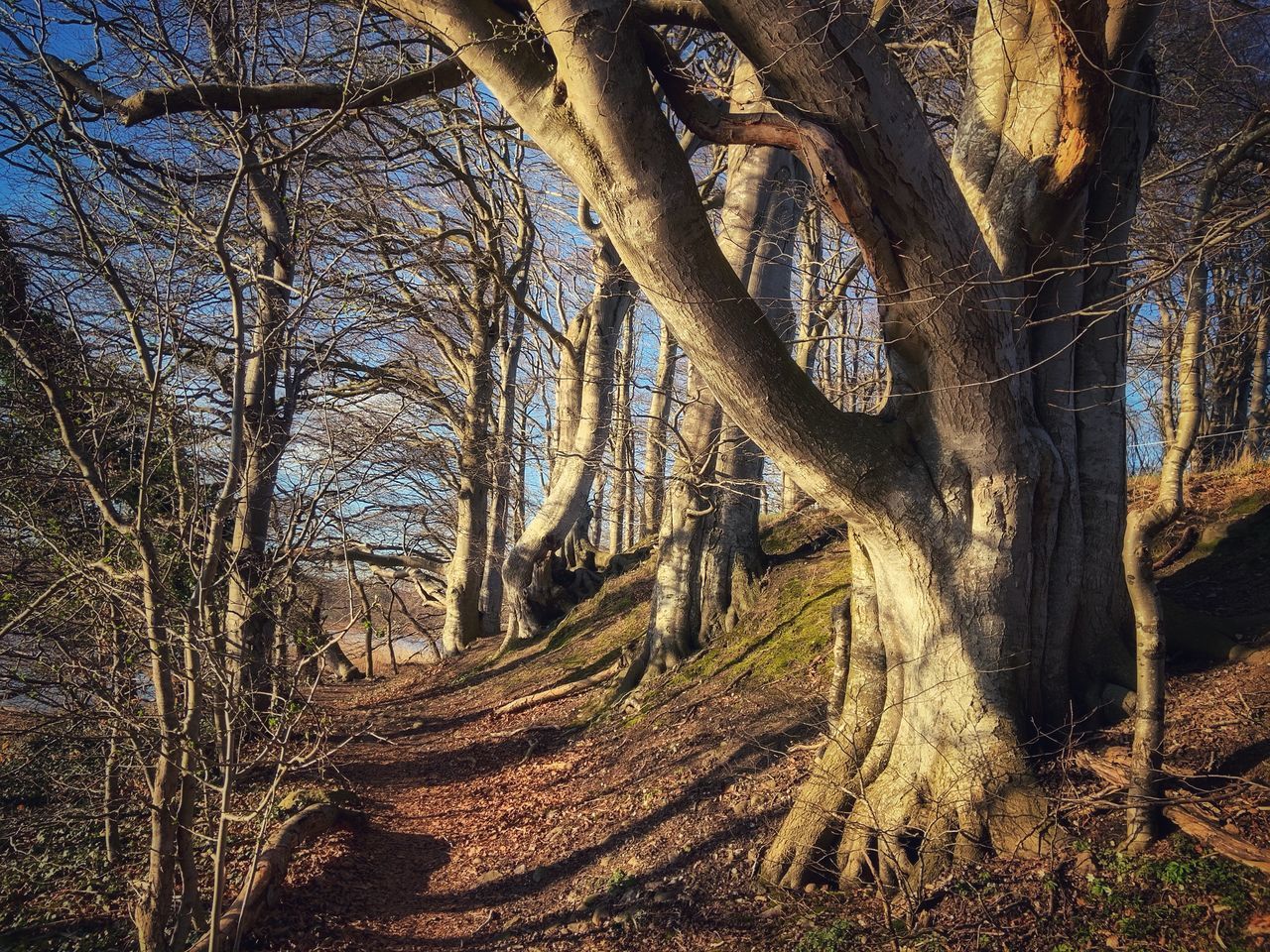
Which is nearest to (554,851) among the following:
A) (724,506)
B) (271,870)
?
(271,870)

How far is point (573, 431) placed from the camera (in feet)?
39.7

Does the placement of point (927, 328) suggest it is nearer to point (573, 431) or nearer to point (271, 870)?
point (271, 870)

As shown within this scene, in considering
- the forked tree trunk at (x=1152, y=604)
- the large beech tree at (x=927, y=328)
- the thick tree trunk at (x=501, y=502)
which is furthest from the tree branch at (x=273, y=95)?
the thick tree trunk at (x=501, y=502)

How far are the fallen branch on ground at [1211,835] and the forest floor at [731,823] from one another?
2.9 inches

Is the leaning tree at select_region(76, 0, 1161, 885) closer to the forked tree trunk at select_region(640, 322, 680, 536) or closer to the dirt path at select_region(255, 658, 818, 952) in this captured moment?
the dirt path at select_region(255, 658, 818, 952)

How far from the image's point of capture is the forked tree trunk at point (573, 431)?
438 inches

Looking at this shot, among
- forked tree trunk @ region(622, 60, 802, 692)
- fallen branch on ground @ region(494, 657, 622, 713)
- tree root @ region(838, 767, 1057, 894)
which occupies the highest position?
forked tree trunk @ region(622, 60, 802, 692)

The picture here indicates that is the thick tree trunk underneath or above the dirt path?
above

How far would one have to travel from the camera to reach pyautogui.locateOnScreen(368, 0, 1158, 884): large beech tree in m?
3.64

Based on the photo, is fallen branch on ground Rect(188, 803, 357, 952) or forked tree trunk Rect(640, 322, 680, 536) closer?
fallen branch on ground Rect(188, 803, 357, 952)

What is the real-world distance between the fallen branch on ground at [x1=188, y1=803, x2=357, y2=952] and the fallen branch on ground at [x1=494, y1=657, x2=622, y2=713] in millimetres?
3089

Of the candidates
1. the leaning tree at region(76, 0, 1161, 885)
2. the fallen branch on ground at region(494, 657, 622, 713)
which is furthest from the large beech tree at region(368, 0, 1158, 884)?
the fallen branch on ground at region(494, 657, 622, 713)

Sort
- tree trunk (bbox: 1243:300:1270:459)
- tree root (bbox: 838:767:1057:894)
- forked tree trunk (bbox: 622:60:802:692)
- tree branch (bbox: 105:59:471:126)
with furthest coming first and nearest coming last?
tree trunk (bbox: 1243:300:1270:459), forked tree trunk (bbox: 622:60:802:692), tree branch (bbox: 105:59:471:126), tree root (bbox: 838:767:1057:894)

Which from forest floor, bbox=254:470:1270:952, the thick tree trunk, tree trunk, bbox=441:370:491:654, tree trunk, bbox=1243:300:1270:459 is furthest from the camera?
the thick tree trunk
